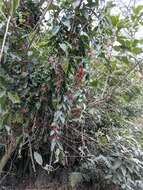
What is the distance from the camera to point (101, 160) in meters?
2.06

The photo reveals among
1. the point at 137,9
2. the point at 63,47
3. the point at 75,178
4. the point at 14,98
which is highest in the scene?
the point at 137,9

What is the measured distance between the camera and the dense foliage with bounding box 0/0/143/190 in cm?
165

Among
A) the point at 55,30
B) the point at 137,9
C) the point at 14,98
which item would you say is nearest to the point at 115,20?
the point at 137,9

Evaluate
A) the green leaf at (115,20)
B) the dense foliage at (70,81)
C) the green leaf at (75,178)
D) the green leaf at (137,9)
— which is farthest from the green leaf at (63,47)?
the green leaf at (75,178)

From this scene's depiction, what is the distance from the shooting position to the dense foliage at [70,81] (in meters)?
1.65

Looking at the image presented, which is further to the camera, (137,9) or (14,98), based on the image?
(137,9)

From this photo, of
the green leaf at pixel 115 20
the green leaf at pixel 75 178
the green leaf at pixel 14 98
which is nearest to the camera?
the green leaf at pixel 14 98

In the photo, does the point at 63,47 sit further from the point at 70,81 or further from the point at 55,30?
the point at 70,81

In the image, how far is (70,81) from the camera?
173 cm

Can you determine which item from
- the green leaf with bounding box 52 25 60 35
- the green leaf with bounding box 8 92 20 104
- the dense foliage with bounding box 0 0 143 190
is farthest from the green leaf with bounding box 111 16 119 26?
the green leaf with bounding box 8 92 20 104

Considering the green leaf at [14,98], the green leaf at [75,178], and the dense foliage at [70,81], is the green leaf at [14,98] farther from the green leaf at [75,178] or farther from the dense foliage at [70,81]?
the green leaf at [75,178]

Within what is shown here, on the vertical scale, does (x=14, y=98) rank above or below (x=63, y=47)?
below

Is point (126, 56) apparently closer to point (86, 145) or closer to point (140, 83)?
point (140, 83)

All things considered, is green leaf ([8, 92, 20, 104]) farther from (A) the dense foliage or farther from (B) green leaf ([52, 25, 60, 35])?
(B) green leaf ([52, 25, 60, 35])
